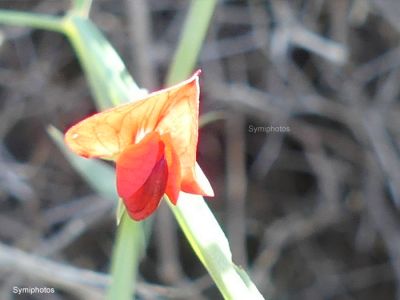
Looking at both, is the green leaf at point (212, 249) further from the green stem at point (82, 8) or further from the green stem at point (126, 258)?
the green stem at point (82, 8)

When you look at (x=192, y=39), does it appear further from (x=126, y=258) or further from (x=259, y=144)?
(x=259, y=144)

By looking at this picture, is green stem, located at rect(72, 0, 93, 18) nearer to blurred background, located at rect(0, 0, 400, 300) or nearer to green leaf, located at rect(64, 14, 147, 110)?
green leaf, located at rect(64, 14, 147, 110)

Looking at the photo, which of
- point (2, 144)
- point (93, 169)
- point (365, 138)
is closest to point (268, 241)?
point (365, 138)

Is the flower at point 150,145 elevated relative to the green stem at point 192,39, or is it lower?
lower
